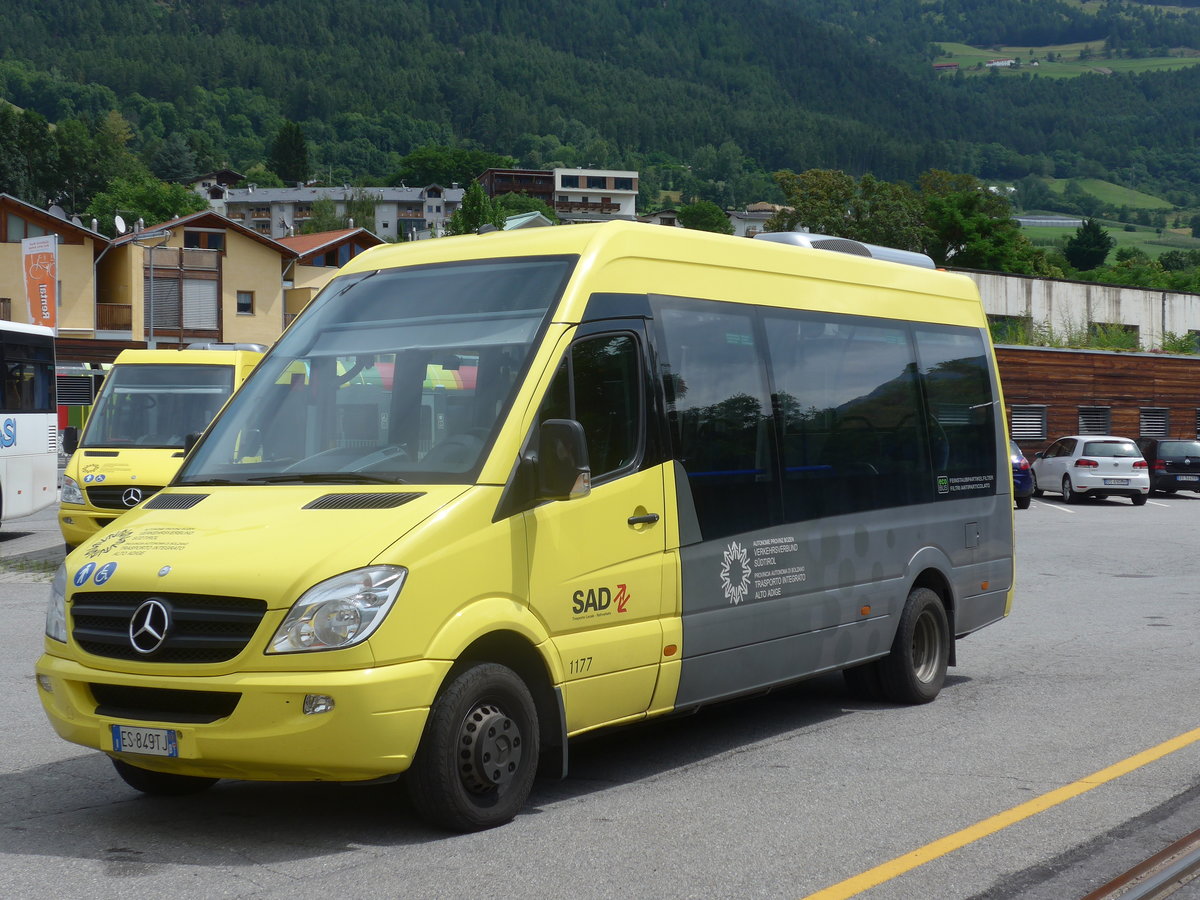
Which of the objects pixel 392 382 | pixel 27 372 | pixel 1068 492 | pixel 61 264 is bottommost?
pixel 1068 492

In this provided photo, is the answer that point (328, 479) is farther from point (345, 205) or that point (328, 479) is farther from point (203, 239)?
point (345, 205)

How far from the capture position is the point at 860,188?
8531cm

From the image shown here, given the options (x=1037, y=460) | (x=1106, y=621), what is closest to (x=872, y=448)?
(x=1106, y=621)

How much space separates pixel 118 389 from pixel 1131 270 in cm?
11828

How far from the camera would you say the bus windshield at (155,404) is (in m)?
17.0

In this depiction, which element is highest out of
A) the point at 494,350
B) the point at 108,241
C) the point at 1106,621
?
the point at 108,241

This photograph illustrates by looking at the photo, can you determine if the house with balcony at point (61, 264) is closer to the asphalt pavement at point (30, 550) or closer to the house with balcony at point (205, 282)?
the house with balcony at point (205, 282)

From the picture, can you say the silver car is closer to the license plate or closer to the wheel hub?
the wheel hub

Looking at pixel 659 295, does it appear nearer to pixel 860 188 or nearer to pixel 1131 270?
pixel 860 188

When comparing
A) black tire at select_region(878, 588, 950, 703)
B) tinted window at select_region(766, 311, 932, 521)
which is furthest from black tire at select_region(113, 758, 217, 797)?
black tire at select_region(878, 588, 950, 703)

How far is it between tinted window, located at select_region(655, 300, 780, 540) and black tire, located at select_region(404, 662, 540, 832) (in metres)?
1.63

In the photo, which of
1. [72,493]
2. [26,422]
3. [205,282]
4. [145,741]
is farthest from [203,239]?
[145,741]

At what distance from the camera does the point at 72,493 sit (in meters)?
16.2

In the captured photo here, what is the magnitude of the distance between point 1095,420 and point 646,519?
4078cm
